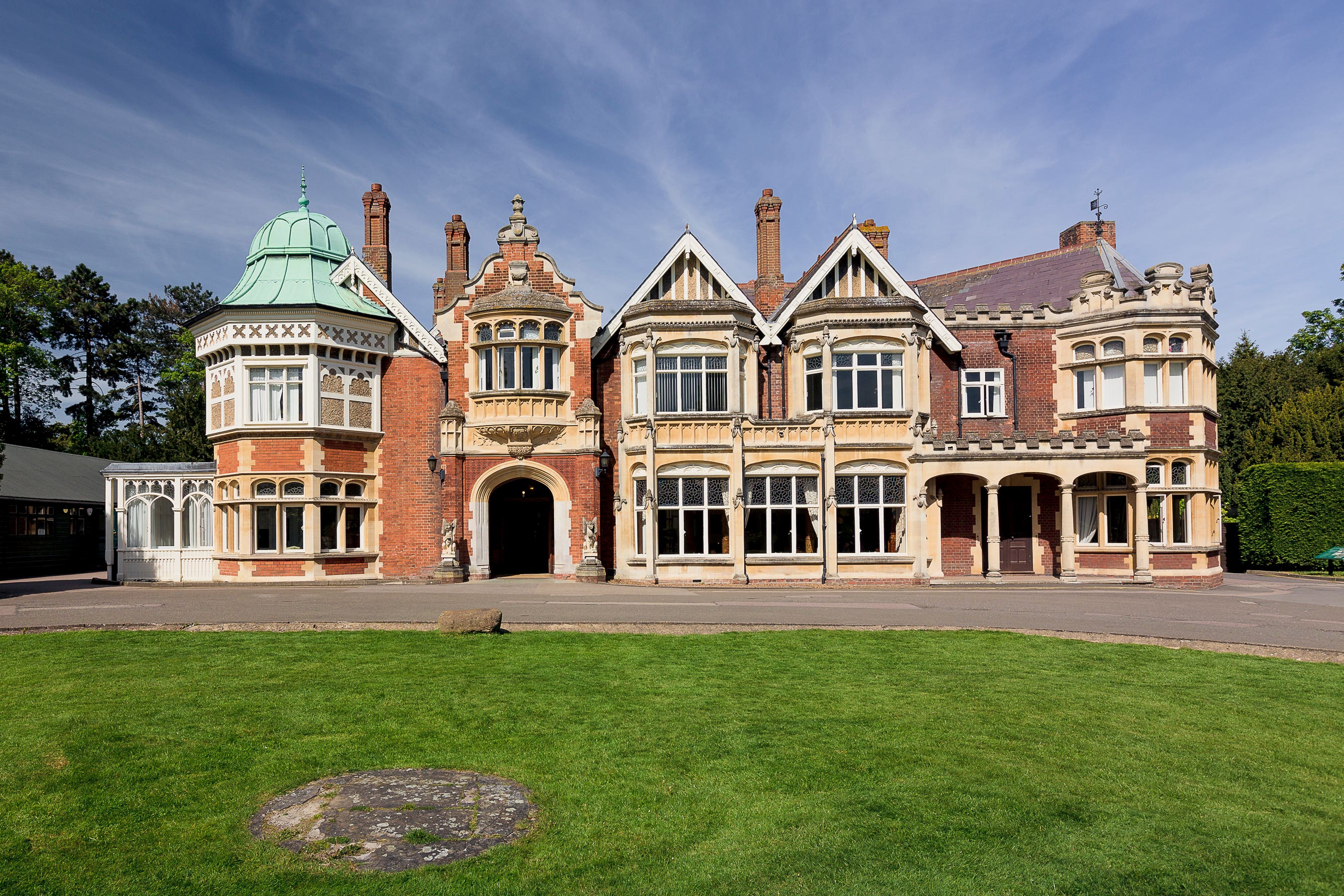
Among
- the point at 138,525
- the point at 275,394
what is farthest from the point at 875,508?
the point at 138,525

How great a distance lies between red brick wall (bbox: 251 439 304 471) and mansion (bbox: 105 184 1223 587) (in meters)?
0.05

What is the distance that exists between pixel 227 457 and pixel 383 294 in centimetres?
663

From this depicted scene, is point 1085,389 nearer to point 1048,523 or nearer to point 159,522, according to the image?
point 1048,523

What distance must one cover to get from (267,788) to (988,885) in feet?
16.3

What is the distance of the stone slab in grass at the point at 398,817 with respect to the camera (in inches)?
203

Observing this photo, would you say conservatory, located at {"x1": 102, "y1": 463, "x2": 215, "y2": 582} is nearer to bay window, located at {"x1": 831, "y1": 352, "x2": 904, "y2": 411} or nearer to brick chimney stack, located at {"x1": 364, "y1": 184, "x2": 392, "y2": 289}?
brick chimney stack, located at {"x1": 364, "y1": 184, "x2": 392, "y2": 289}

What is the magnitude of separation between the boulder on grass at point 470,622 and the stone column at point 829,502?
12956 millimetres

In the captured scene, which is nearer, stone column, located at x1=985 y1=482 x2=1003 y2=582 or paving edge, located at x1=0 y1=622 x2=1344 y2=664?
paving edge, located at x1=0 y1=622 x2=1344 y2=664

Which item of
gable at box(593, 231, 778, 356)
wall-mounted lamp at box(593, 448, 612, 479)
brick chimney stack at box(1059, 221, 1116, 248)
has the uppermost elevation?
brick chimney stack at box(1059, 221, 1116, 248)

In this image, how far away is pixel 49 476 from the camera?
112 feet

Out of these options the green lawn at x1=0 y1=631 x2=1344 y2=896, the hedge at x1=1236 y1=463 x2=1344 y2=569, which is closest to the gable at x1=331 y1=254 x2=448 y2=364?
the green lawn at x1=0 y1=631 x2=1344 y2=896

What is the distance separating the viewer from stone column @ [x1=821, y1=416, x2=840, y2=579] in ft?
78.8

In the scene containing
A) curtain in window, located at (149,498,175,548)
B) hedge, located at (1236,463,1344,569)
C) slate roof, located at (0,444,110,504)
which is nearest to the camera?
curtain in window, located at (149,498,175,548)

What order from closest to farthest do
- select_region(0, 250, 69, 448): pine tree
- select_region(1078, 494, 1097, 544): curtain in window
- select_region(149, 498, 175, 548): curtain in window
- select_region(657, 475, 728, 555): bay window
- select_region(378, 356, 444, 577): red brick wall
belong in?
select_region(657, 475, 728, 555): bay window
select_region(378, 356, 444, 577): red brick wall
select_region(149, 498, 175, 548): curtain in window
select_region(1078, 494, 1097, 544): curtain in window
select_region(0, 250, 69, 448): pine tree
